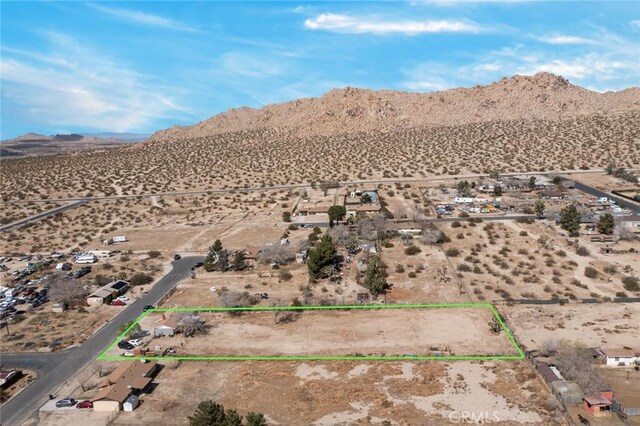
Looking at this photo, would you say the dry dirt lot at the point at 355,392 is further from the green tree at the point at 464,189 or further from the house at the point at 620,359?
the green tree at the point at 464,189

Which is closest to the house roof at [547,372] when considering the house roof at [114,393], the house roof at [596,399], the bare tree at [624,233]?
the house roof at [596,399]

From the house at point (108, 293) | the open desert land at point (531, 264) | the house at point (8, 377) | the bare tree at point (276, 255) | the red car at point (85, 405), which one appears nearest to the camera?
the red car at point (85, 405)

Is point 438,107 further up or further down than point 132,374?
further up

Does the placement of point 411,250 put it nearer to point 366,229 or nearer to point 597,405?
point 366,229

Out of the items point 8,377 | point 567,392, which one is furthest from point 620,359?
point 8,377

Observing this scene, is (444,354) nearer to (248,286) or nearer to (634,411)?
(634,411)

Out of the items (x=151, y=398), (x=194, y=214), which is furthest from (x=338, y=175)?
(x=151, y=398)

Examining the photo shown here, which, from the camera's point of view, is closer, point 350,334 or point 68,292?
point 350,334

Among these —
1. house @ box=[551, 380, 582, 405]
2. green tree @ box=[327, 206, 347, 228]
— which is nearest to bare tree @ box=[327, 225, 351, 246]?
green tree @ box=[327, 206, 347, 228]

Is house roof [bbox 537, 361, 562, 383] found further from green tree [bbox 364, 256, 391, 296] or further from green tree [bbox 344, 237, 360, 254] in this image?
green tree [bbox 344, 237, 360, 254]
